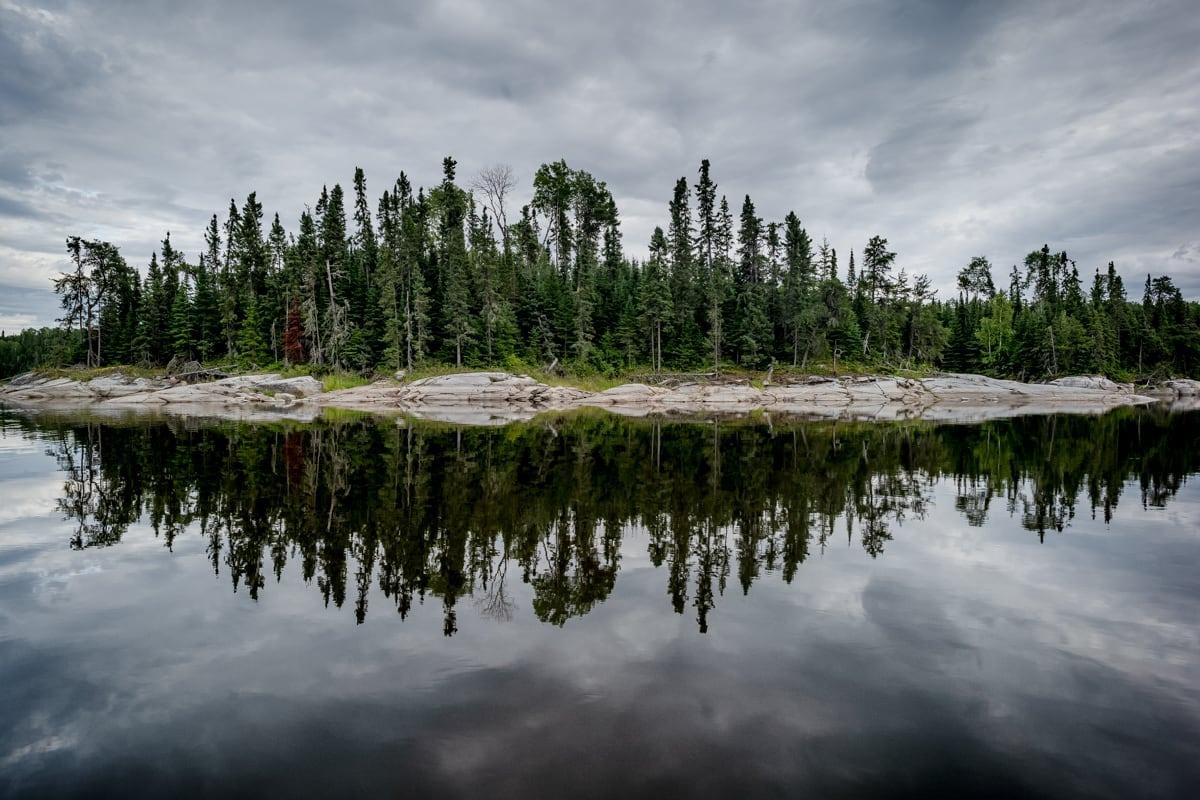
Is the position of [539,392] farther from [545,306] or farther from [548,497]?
[548,497]

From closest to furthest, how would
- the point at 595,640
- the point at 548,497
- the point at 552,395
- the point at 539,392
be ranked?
the point at 595,640 → the point at 548,497 → the point at 539,392 → the point at 552,395

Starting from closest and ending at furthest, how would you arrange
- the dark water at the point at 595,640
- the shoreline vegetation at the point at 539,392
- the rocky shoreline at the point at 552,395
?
the dark water at the point at 595,640, the rocky shoreline at the point at 552,395, the shoreline vegetation at the point at 539,392

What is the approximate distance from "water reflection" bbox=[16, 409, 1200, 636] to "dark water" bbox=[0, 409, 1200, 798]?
0.37 feet

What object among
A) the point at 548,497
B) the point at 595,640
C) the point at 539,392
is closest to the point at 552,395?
the point at 539,392

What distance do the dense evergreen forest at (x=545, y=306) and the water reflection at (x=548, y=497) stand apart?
38.5 meters

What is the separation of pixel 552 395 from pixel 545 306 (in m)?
16.1

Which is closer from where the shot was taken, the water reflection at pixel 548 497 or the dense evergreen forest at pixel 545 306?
the water reflection at pixel 548 497

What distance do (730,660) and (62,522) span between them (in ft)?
45.7

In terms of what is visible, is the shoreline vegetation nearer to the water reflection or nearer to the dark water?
the water reflection

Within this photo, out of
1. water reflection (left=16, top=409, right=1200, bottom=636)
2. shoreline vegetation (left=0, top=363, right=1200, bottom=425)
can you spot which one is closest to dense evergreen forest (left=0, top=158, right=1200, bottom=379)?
shoreline vegetation (left=0, top=363, right=1200, bottom=425)

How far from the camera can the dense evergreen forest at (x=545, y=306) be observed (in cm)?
6575

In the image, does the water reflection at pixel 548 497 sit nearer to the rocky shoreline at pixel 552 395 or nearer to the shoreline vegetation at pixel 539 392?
the rocky shoreline at pixel 552 395

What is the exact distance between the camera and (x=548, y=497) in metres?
14.5

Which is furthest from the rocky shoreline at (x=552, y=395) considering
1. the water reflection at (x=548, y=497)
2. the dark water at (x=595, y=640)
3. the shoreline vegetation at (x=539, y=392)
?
the dark water at (x=595, y=640)
